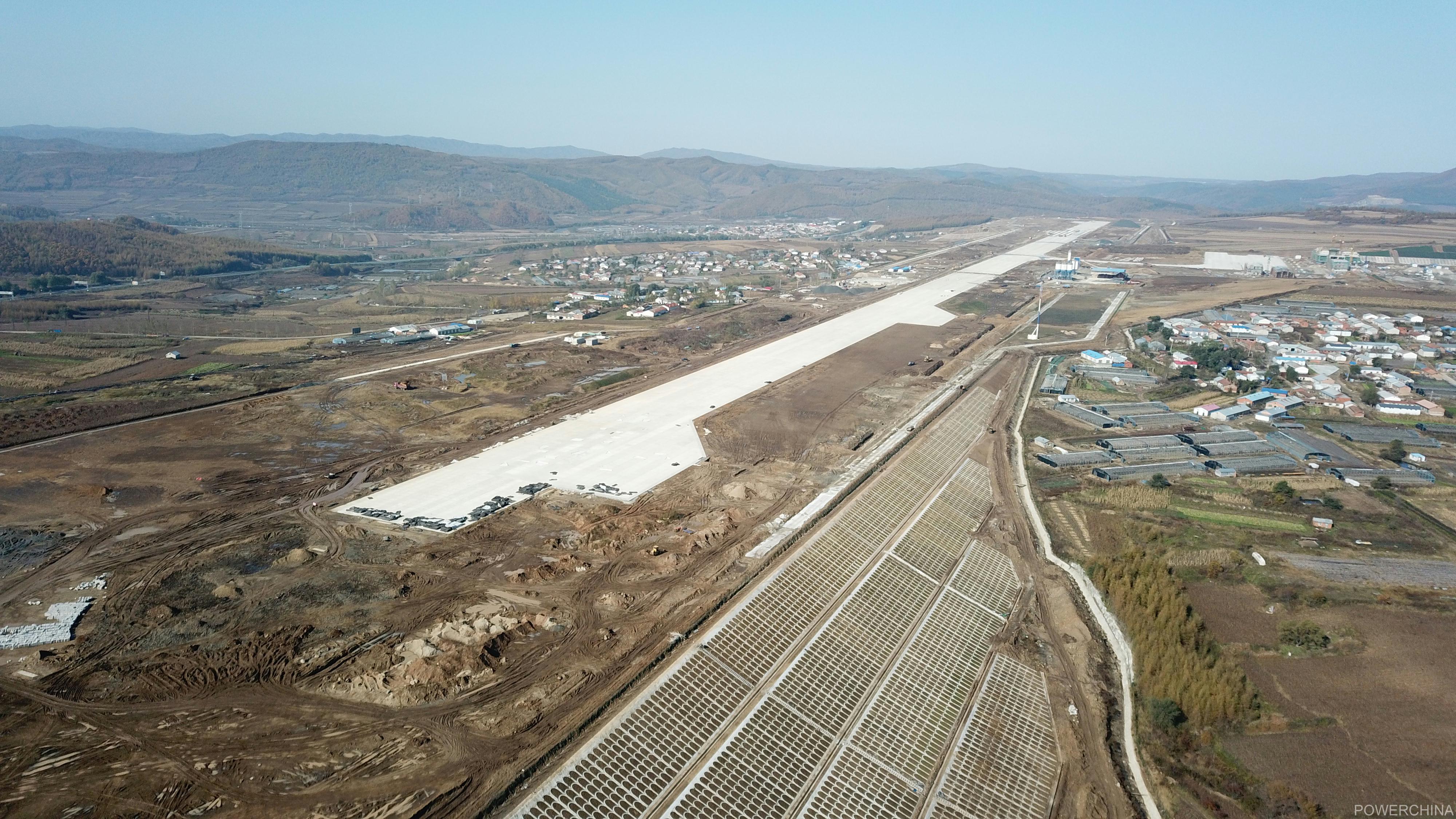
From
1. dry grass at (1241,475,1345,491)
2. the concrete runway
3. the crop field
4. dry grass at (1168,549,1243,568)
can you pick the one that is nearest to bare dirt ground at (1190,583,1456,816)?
dry grass at (1168,549,1243,568)

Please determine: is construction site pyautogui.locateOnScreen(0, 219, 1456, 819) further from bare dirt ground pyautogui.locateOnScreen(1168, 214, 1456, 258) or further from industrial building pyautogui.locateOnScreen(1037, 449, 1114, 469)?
bare dirt ground pyautogui.locateOnScreen(1168, 214, 1456, 258)

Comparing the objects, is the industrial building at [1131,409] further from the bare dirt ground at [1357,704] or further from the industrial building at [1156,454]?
the bare dirt ground at [1357,704]

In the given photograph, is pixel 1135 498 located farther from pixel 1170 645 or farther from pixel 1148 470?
pixel 1170 645

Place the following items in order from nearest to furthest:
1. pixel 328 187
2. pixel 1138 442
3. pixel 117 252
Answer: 1. pixel 1138 442
2. pixel 117 252
3. pixel 328 187

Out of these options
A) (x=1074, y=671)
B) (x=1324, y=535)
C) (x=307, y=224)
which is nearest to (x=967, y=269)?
(x=1324, y=535)

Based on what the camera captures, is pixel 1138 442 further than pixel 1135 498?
Result: Yes

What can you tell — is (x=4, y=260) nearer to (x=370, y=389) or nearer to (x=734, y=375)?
(x=370, y=389)

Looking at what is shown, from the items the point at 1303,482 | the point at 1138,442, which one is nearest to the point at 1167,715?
the point at 1303,482

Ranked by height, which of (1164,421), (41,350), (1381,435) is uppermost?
(1381,435)
